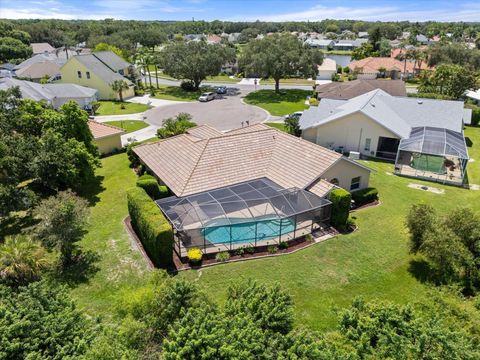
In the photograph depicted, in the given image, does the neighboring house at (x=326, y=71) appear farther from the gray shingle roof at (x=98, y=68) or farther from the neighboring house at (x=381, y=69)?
the gray shingle roof at (x=98, y=68)

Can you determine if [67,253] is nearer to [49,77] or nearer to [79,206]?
[79,206]

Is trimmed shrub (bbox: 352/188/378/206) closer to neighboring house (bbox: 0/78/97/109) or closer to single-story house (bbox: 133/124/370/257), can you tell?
single-story house (bbox: 133/124/370/257)

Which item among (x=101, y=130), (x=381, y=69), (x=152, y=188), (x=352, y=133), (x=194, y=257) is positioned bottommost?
(x=194, y=257)

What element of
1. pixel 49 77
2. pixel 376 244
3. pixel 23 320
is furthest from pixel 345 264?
pixel 49 77

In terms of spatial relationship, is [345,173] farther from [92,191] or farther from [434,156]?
[92,191]

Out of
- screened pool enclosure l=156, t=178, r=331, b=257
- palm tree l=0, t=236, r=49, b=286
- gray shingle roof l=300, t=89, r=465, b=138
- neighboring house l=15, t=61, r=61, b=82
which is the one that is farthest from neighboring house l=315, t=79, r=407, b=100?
neighboring house l=15, t=61, r=61, b=82

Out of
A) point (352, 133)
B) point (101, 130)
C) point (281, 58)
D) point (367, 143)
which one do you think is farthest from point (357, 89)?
point (101, 130)

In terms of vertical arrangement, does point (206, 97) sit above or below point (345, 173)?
above
